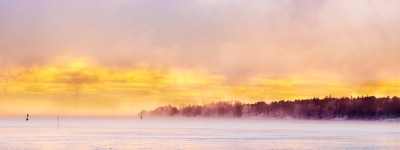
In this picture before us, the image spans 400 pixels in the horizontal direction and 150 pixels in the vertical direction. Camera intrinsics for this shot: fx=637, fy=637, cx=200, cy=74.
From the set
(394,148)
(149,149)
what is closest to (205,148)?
(149,149)

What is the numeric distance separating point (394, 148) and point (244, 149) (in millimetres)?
14094

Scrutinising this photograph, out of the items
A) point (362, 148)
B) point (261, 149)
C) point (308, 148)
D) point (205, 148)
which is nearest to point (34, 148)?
point (205, 148)

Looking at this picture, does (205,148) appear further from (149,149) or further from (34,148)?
(34,148)

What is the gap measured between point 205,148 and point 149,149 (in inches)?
215

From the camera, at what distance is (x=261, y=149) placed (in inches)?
2130

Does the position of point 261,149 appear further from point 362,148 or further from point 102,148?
point 102,148

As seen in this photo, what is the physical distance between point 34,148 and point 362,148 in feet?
94.2

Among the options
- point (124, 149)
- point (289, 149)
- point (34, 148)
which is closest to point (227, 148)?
point (289, 149)

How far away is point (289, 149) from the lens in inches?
2158

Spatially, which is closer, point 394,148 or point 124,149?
point 124,149

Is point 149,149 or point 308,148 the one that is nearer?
point 149,149

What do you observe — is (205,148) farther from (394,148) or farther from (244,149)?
(394,148)

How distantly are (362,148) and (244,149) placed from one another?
1082cm

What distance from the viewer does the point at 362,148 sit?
56812 mm
